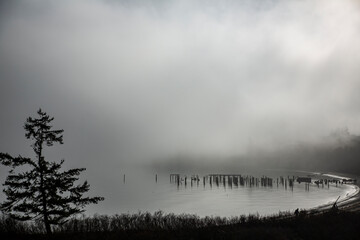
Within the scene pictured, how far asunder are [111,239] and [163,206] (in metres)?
71.5

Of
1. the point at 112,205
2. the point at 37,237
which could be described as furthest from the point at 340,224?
the point at 112,205

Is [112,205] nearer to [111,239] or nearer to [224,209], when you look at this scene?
[224,209]

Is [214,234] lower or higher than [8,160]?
lower

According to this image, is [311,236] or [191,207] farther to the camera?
[191,207]

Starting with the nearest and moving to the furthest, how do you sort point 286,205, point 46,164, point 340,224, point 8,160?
point 8,160
point 46,164
point 340,224
point 286,205

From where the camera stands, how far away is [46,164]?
2984 cm

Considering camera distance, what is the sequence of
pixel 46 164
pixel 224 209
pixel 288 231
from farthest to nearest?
pixel 224 209 < pixel 288 231 < pixel 46 164

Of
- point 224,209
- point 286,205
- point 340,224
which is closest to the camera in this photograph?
point 340,224

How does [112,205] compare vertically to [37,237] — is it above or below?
below

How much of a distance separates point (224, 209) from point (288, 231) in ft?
202

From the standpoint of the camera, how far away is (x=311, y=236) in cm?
3588

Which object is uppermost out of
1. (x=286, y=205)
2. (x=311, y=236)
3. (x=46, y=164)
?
(x=46, y=164)

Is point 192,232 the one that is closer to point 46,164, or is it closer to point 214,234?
point 214,234

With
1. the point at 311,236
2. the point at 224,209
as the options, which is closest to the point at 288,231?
the point at 311,236
